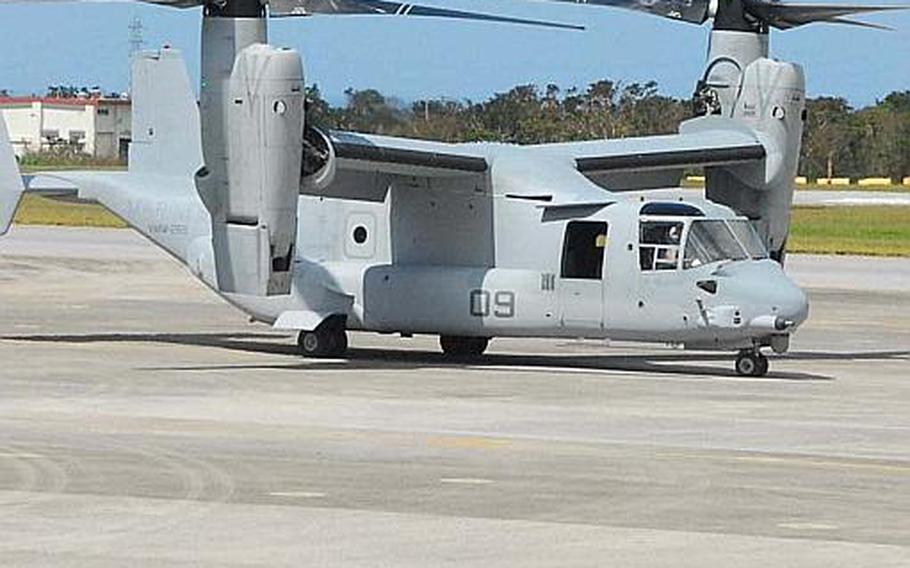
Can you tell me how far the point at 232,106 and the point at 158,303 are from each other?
1368 cm

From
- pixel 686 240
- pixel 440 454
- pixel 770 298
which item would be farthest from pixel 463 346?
pixel 440 454

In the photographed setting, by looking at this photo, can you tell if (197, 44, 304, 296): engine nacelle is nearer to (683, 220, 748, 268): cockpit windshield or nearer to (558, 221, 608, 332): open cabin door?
(558, 221, 608, 332): open cabin door

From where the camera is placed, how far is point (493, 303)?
25953 millimetres

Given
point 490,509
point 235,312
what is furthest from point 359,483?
point 235,312

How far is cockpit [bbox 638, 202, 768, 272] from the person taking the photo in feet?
81.1

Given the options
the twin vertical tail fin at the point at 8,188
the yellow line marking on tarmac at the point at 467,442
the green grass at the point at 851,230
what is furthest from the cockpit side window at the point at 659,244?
the green grass at the point at 851,230

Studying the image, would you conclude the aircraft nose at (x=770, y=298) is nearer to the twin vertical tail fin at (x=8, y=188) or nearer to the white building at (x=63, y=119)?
the twin vertical tail fin at (x=8, y=188)

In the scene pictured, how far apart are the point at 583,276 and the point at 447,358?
265cm

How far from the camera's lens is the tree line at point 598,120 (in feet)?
97.8

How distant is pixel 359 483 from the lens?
49.6ft

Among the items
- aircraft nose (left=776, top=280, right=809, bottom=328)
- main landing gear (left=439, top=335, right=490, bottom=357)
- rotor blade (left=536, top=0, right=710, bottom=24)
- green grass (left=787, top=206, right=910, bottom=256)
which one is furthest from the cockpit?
green grass (left=787, top=206, right=910, bottom=256)

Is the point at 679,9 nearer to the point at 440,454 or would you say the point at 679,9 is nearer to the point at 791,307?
the point at 791,307

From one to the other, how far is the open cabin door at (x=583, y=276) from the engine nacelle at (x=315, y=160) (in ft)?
10.0

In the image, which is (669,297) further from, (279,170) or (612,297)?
(279,170)
